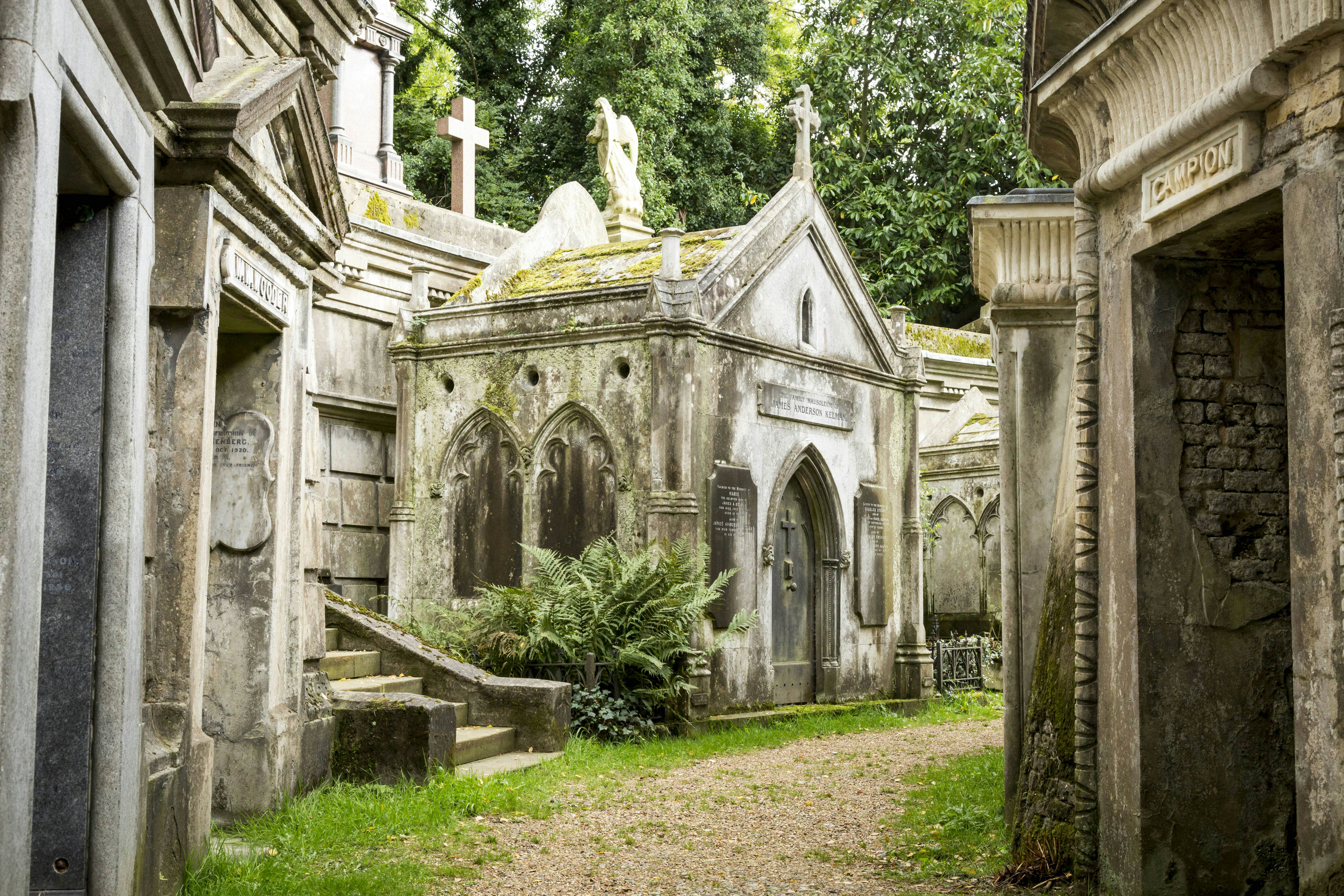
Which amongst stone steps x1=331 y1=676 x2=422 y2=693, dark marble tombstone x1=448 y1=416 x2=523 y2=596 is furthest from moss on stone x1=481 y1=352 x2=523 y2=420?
stone steps x1=331 y1=676 x2=422 y2=693

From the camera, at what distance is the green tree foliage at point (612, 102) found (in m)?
25.6

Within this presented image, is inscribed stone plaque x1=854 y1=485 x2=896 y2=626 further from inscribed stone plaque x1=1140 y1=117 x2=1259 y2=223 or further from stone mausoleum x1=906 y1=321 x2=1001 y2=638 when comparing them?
inscribed stone plaque x1=1140 y1=117 x2=1259 y2=223

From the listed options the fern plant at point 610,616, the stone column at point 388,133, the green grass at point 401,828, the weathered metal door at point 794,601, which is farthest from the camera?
the stone column at point 388,133

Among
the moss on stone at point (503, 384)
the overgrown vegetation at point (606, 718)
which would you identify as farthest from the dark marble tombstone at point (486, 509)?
the overgrown vegetation at point (606, 718)

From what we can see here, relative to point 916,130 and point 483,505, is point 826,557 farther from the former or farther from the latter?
point 916,130

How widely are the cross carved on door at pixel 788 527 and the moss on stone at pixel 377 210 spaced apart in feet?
18.5

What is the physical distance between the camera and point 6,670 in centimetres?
366

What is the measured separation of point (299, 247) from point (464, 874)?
3402 mm

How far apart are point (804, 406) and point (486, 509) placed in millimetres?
3444

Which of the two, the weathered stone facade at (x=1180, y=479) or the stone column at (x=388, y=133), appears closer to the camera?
the weathered stone facade at (x=1180, y=479)

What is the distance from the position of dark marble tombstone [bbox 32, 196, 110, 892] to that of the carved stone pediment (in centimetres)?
116

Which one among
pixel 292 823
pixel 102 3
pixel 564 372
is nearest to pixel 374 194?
pixel 564 372

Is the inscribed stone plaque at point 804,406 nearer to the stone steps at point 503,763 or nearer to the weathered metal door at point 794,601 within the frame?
the weathered metal door at point 794,601

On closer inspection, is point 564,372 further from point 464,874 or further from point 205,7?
point 205,7
